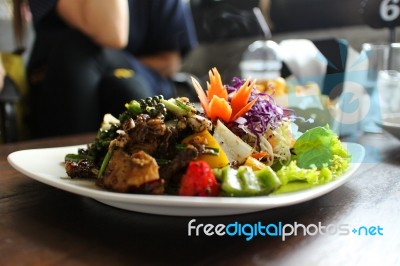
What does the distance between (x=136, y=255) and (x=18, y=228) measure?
0.64 feet

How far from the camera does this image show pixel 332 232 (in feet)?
1.87

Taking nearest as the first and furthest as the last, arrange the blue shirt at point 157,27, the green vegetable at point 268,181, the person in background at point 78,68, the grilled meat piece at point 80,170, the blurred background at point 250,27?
the green vegetable at point 268,181
the grilled meat piece at point 80,170
the person in background at point 78,68
the blurred background at point 250,27
the blue shirt at point 157,27

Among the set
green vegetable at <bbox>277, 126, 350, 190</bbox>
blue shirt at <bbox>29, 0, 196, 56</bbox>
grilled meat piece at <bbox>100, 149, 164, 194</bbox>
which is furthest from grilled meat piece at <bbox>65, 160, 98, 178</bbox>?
blue shirt at <bbox>29, 0, 196, 56</bbox>

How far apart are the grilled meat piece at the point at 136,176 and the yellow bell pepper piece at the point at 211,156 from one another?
88 mm

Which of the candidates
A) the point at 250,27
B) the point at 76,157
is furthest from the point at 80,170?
the point at 250,27

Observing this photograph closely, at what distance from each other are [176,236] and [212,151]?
16 centimetres

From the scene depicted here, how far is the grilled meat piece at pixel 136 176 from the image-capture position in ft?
2.00

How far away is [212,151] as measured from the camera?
0.68 meters

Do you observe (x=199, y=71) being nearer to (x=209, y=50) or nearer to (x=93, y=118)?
(x=209, y=50)

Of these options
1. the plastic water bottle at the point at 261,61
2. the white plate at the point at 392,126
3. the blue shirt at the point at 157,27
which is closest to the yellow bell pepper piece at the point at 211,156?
the white plate at the point at 392,126

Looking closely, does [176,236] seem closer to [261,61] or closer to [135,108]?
[135,108]

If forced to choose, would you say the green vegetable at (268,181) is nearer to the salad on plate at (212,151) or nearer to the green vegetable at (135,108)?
the salad on plate at (212,151)

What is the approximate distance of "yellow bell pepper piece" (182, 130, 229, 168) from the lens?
678 millimetres

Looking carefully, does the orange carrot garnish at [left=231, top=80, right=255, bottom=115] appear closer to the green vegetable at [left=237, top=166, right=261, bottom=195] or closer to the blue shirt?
the green vegetable at [left=237, top=166, right=261, bottom=195]
